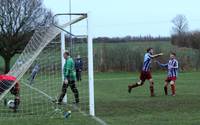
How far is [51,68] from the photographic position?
2089cm

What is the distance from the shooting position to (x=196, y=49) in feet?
213

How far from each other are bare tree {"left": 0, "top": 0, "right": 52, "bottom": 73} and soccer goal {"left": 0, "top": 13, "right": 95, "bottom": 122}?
4479 cm

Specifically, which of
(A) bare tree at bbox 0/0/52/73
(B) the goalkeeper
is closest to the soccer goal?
(B) the goalkeeper

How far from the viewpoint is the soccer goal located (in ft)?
54.8

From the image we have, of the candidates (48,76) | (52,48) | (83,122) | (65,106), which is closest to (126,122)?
(83,122)

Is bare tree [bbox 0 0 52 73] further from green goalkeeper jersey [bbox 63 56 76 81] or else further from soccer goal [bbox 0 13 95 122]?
green goalkeeper jersey [bbox 63 56 76 81]

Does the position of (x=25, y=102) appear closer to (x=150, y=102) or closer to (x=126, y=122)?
(x=150, y=102)

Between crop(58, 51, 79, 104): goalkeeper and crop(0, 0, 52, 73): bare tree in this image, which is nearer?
crop(58, 51, 79, 104): goalkeeper

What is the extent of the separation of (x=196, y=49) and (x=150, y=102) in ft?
150

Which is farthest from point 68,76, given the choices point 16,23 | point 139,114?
point 16,23

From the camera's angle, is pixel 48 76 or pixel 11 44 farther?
pixel 11 44

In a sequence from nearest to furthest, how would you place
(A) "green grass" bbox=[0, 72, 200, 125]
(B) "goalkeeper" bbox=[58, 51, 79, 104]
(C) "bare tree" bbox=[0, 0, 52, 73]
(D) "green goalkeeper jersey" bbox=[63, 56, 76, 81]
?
(A) "green grass" bbox=[0, 72, 200, 125]
(B) "goalkeeper" bbox=[58, 51, 79, 104]
(D) "green goalkeeper jersey" bbox=[63, 56, 76, 81]
(C) "bare tree" bbox=[0, 0, 52, 73]

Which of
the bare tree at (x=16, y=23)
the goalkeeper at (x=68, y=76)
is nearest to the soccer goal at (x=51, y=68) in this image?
the goalkeeper at (x=68, y=76)

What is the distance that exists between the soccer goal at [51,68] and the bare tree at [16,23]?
147 feet
